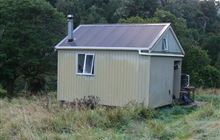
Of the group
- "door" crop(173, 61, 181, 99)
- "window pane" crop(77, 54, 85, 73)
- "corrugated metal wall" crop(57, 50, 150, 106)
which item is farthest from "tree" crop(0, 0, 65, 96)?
"door" crop(173, 61, 181, 99)

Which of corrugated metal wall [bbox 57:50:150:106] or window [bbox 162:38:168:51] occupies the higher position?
window [bbox 162:38:168:51]

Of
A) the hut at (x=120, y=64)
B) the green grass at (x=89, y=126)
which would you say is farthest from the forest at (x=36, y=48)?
the green grass at (x=89, y=126)

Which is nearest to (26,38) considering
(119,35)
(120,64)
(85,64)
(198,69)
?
(85,64)

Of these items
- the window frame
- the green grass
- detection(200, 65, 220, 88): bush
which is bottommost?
detection(200, 65, 220, 88): bush

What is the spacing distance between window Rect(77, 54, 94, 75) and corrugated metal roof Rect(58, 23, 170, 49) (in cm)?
49

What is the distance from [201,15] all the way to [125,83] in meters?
33.8

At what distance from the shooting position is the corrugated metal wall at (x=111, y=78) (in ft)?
48.4

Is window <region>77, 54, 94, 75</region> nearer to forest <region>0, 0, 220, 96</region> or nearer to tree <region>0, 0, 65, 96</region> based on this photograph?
forest <region>0, 0, 220, 96</region>

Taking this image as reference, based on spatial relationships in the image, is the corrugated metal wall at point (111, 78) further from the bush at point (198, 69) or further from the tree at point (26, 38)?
the bush at point (198, 69)

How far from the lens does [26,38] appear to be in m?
26.2

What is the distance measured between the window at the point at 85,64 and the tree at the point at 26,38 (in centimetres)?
1015

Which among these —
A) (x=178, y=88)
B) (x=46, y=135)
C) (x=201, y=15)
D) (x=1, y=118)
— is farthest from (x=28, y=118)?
(x=201, y=15)

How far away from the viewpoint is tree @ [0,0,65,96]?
25750 mm

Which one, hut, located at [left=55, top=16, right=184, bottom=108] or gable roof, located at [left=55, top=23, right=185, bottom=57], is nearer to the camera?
hut, located at [left=55, top=16, right=184, bottom=108]
